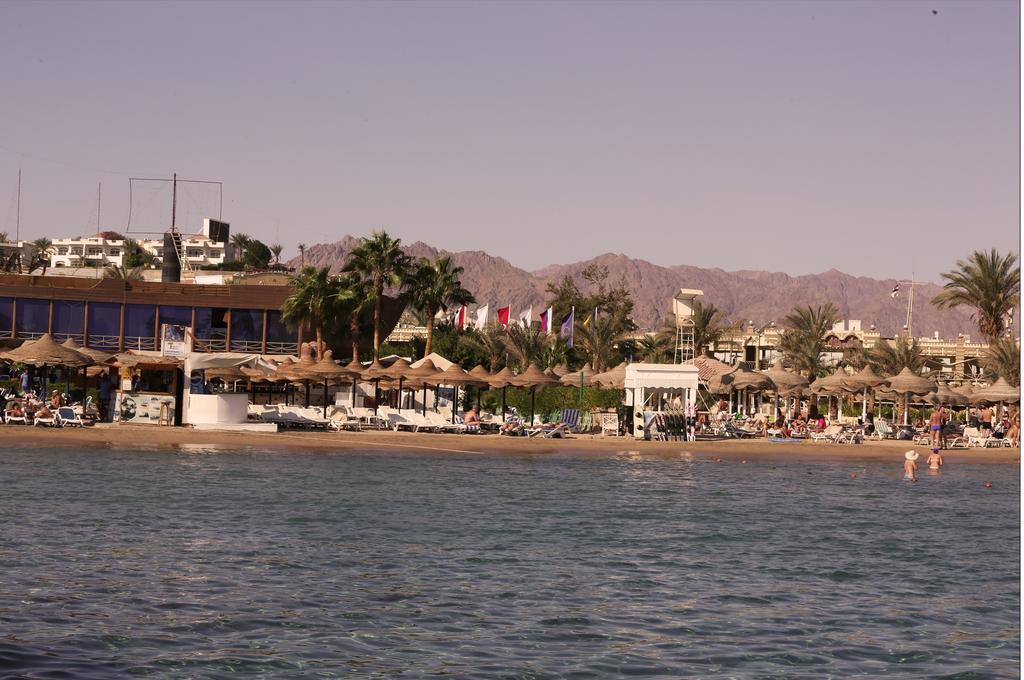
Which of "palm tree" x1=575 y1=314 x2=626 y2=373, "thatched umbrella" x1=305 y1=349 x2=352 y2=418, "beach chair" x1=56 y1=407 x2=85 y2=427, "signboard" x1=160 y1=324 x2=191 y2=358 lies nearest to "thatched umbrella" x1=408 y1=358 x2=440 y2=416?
"thatched umbrella" x1=305 y1=349 x2=352 y2=418

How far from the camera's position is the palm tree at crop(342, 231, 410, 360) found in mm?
51688

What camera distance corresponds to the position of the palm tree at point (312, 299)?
49.5 m

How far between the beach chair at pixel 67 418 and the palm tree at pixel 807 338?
4544 cm

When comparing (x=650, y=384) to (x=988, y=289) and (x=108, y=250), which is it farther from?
(x=108, y=250)

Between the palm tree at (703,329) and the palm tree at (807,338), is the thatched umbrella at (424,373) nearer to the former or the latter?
the palm tree at (807,338)

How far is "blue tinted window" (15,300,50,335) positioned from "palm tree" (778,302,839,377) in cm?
4206

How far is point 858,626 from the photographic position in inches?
525

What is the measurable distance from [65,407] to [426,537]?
831 inches

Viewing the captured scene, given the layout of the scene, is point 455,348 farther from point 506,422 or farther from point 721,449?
point 721,449

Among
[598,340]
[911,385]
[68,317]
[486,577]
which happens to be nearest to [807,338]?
[598,340]

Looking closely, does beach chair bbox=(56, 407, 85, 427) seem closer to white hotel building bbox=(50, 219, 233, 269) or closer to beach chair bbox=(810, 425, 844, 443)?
beach chair bbox=(810, 425, 844, 443)

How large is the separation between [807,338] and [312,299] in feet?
119

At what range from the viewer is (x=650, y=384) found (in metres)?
40.3

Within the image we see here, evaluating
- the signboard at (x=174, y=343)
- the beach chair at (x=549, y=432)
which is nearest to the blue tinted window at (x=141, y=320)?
the signboard at (x=174, y=343)
